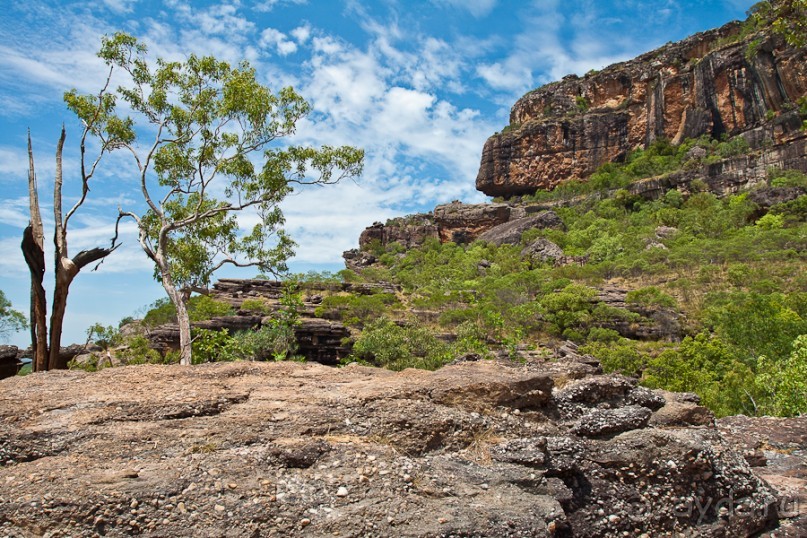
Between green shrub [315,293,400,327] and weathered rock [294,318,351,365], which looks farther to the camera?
green shrub [315,293,400,327]

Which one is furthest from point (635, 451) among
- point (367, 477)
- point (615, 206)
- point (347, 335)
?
point (615, 206)

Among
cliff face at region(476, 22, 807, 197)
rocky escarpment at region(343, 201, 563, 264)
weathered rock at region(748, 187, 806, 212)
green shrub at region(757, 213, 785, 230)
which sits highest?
cliff face at region(476, 22, 807, 197)

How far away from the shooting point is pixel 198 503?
364cm

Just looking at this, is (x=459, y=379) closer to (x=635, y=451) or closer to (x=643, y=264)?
(x=635, y=451)

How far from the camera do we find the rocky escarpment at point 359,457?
3.63 metres

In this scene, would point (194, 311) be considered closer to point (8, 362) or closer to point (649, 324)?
point (8, 362)

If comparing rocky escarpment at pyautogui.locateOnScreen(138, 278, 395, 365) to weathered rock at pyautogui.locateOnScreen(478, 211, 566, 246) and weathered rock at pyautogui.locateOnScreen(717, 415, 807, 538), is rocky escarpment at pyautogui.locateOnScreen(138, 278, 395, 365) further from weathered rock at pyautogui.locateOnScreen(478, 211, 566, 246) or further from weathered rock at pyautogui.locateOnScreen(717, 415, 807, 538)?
weathered rock at pyautogui.locateOnScreen(478, 211, 566, 246)

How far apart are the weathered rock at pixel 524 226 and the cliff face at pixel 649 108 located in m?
16.7

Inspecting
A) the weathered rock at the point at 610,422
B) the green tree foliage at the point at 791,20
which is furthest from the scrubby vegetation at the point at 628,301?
the weathered rock at the point at 610,422

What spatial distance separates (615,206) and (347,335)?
45.2 m

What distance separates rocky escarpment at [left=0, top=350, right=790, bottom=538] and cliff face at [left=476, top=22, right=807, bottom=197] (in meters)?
59.5

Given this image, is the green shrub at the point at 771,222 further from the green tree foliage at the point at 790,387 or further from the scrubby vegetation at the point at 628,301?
the green tree foliage at the point at 790,387

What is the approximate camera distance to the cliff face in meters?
58.8

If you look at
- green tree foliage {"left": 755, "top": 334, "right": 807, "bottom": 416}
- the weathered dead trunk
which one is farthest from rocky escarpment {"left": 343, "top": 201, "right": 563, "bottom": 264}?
the weathered dead trunk
